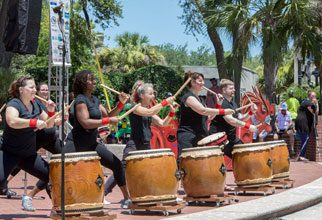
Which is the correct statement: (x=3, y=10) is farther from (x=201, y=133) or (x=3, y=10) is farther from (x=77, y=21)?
(x=201, y=133)

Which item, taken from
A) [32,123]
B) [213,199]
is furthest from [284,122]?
[32,123]

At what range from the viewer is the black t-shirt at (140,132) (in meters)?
10.3

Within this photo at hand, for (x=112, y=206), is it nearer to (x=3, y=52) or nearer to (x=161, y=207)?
(x=161, y=207)

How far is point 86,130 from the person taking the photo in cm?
909

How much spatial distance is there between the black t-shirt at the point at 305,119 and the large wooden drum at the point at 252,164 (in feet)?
27.6

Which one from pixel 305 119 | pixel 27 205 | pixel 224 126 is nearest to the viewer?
pixel 27 205

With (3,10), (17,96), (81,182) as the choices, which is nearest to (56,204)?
(81,182)

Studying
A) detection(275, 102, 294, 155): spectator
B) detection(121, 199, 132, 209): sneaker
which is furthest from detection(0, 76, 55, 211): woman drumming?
detection(275, 102, 294, 155): spectator

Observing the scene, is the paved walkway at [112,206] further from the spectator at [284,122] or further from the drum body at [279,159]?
the spectator at [284,122]

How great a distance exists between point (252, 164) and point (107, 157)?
2984mm

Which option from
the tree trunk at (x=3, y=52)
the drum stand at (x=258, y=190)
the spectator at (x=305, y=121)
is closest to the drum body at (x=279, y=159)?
the drum stand at (x=258, y=190)

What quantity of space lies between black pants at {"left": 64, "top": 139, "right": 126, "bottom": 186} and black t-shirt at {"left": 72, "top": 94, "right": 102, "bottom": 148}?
0.05 meters

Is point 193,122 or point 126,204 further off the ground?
point 193,122

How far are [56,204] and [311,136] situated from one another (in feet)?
41.4
